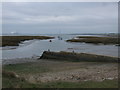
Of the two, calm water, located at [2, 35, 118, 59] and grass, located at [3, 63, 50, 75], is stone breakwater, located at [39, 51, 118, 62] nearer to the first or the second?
calm water, located at [2, 35, 118, 59]

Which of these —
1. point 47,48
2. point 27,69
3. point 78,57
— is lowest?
point 27,69

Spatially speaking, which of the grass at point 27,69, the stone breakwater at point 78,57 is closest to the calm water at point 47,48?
the stone breakwater at point 78,57

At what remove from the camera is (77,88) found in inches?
452

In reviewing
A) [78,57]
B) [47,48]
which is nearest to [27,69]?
[78,57]

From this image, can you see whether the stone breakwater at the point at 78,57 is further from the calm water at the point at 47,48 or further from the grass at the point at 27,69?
the grass at the point at 27,69

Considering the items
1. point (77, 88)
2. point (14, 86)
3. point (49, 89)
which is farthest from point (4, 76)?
point (77, 88)

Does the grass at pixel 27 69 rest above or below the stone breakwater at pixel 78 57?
below

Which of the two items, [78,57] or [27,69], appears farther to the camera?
[78,57]

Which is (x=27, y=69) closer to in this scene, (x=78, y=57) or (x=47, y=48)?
(x=78, y=57)

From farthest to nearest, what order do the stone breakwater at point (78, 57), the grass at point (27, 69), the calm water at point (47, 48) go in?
the calm water at point (47, 48) < the stone breakwater at point (78, 57) < the grass at point (27, 69)

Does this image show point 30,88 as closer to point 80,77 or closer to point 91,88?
point 91,88

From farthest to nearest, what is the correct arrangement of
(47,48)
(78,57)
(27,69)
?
(47,48), (78,57), (27,69)

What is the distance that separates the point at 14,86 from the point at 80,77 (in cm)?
533

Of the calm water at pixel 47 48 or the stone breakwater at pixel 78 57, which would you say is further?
the calm water at pixel 47 48
